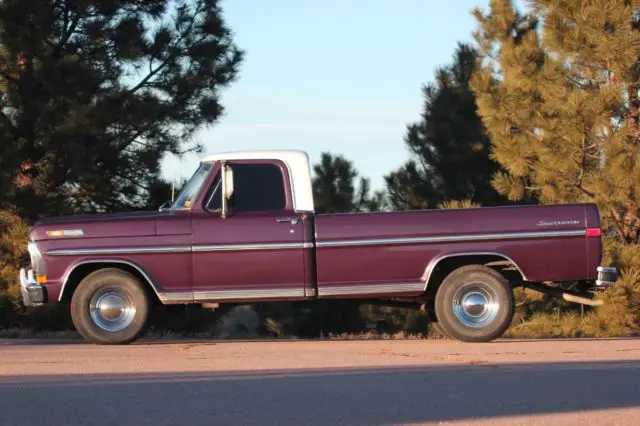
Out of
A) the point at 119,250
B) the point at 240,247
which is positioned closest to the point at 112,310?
the point at 119,250

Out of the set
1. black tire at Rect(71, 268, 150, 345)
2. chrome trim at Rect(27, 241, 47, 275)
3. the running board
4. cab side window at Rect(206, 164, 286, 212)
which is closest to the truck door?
cab side window at Rect(206, 164, 286, 212)

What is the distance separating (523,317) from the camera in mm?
18016

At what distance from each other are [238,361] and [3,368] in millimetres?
1992

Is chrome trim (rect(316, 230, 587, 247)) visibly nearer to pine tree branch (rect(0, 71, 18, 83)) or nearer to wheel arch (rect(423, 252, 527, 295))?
wheel arch (rect(423, 252, 527, 295))

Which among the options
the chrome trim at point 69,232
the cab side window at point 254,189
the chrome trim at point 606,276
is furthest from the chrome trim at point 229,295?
the chrome trim at point 606,276

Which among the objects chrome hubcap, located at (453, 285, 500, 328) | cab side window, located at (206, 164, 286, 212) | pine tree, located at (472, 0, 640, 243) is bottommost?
chrome hubcap, located at (453, 285, 500, 328)

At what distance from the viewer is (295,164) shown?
1242 cm

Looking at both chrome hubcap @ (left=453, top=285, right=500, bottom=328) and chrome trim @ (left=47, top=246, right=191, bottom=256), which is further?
chrome hubcap @ (left=453, top=285, right=500, bottom=328)

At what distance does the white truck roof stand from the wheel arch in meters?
1.44

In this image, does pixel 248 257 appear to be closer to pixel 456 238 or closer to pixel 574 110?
pixel 456 238

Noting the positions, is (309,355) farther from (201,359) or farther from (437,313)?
(437,313)

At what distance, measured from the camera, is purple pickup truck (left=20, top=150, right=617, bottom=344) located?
11.9 m

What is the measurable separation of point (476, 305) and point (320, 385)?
4.32 m

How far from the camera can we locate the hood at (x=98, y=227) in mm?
11930
